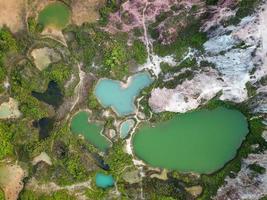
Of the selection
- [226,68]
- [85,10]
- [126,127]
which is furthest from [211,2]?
[126,127]

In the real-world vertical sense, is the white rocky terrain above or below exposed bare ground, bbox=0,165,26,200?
above

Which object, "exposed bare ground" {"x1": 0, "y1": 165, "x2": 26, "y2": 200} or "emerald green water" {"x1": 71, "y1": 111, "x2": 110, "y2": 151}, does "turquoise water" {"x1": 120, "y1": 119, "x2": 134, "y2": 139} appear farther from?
"exposed bare ground" {"x1": 0, "y1": 165, "x2": 26, "y2": 200}

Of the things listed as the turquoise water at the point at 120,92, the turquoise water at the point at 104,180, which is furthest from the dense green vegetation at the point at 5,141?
the turquoise water at the point at 120,92

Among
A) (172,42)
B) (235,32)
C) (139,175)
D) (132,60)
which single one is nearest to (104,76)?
(132,60)

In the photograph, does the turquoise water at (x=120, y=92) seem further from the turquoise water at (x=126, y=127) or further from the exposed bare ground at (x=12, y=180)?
the exposed bare ground at (x=12, y=180)

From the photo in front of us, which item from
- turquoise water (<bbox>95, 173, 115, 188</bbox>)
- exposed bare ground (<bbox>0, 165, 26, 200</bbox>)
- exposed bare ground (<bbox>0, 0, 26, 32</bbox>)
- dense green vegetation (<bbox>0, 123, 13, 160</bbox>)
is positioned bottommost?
turquoise water (<bbox>95, 173, 115, 188</bbox>)

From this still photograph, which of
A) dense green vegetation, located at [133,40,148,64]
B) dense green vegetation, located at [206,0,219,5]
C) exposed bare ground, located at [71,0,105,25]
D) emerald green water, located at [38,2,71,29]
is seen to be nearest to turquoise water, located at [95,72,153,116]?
dense green vegetation, located at [133,40,148,64]

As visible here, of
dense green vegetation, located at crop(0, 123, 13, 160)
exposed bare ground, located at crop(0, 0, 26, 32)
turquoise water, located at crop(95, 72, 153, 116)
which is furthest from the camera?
turquoise water, located at crop(95, 72, 153, 116)
